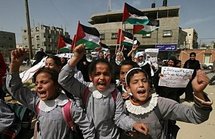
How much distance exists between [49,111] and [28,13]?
40.1ft

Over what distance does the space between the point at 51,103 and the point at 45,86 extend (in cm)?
16

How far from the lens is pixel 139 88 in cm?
176

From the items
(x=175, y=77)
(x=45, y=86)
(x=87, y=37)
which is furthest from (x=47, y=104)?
(x=175, y=77)

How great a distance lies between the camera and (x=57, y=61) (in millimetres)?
2768

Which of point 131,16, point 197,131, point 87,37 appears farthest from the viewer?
point 131,16

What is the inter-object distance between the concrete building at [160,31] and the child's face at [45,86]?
2503 centimetres

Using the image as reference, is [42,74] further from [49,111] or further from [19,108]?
[19,108]

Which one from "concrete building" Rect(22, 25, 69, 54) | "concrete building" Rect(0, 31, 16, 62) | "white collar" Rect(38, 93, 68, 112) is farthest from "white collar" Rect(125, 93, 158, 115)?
"concrete building" Rect(22, 25, 69, 54)

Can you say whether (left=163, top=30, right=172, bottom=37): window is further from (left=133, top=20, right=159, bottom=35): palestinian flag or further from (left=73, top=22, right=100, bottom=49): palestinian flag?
(left=73, top=22, right=100, bottom=49): palestinian flag

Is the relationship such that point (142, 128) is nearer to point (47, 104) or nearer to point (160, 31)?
point (47, 104)

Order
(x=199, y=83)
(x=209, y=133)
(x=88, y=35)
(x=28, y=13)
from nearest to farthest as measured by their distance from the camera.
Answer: (x=199, y=83) → (x=209, y=133) → (x=88, y=35) → (x=28, y=13)

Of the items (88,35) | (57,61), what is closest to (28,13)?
(88,35)

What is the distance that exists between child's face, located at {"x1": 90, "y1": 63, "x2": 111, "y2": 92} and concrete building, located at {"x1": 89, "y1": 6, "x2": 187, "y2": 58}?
24906 millimetres

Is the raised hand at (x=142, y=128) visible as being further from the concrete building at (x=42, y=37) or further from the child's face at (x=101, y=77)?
the concrete building at (x=42, y=37)
